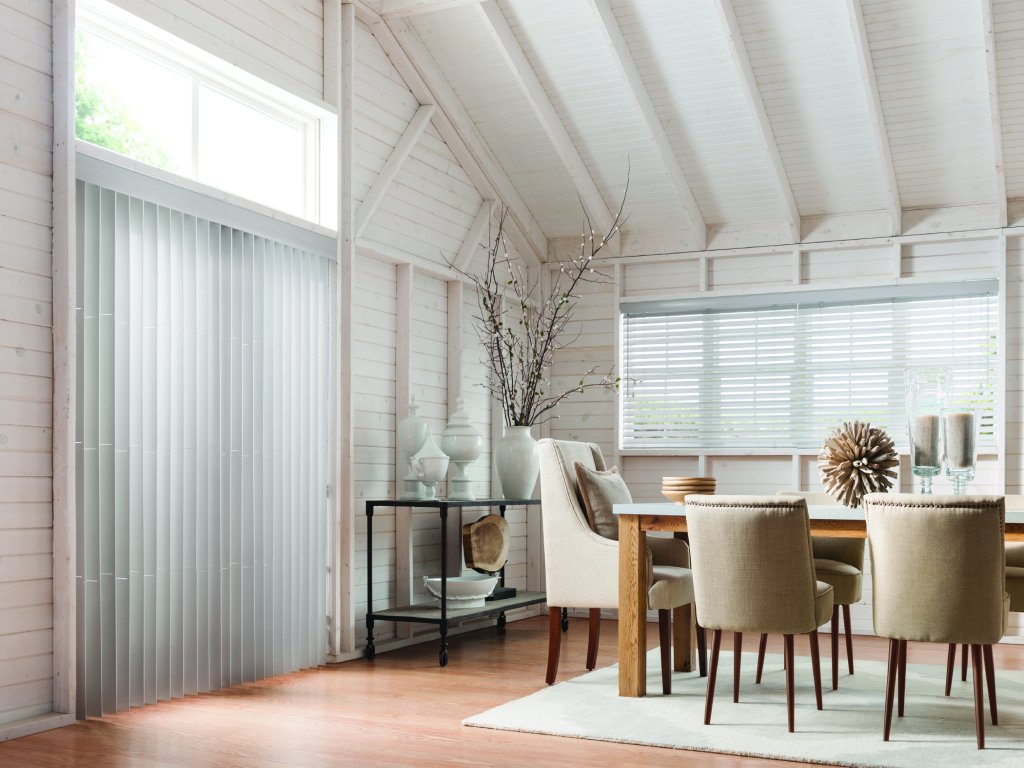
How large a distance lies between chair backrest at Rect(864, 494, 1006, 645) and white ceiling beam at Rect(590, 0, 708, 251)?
10.2 feet

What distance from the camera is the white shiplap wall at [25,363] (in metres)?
3.77

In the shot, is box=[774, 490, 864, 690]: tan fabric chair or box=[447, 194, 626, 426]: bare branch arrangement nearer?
box=[774, 490, 864, 690]: tan fabric chair

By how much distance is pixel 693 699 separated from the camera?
14.6 feet

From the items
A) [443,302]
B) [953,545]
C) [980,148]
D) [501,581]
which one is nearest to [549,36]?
[443,302]

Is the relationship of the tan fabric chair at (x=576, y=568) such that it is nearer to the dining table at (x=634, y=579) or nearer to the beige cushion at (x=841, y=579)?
the dining table at (x=634, y=579)

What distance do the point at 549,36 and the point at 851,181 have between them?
204cm

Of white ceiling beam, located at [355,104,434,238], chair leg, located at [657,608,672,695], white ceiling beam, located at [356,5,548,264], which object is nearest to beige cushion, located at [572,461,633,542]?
chair leg, located at [657,608,672,695]

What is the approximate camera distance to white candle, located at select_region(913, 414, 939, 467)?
395 cm

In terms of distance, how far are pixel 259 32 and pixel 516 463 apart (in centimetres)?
271

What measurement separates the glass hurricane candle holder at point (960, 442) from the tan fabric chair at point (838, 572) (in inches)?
25.8

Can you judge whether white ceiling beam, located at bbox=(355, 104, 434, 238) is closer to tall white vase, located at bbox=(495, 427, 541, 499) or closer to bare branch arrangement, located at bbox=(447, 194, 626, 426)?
bare branch arrangement, located at bbox=(447, 194, 626, 426)

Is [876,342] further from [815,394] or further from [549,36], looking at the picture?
[549,36]

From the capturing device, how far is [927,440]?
3951 millimetres

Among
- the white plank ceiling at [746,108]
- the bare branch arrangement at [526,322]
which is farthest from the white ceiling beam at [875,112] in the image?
the bare branch arrangement at [526,322]
